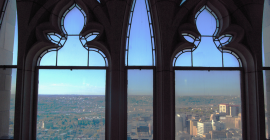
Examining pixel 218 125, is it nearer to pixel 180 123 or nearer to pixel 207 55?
pixel 180 123

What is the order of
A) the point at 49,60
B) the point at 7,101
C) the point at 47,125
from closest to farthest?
the point at 47,125, the point at 7,101, the point at 49,60

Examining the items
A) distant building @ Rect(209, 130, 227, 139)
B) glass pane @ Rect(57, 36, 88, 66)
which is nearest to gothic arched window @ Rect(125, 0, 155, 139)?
glass pane @ Rect(57, 36, 88, 66)

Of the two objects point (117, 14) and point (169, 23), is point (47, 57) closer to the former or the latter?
point (117, 14)

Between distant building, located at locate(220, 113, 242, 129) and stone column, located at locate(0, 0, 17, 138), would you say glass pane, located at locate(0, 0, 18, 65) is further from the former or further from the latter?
distant building, located at locate(220, 113, 242, 129)

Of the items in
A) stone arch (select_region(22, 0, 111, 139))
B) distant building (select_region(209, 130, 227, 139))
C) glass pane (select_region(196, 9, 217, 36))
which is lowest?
distant building (select_region(209, 130, 227, 139))

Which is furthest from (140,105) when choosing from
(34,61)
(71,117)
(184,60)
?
(34,61)

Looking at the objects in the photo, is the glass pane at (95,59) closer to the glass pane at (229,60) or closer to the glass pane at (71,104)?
the glass pane at (71,104)

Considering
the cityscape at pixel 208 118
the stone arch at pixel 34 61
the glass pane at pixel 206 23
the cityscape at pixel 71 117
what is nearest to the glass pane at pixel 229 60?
the glass pane at pixel 206 23
